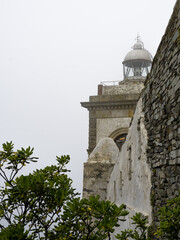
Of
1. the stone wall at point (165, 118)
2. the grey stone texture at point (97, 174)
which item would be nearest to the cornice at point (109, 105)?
the grey stone texture at point (97, 174)

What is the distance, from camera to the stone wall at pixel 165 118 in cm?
447

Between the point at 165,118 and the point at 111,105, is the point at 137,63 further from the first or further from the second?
the point at 165,118

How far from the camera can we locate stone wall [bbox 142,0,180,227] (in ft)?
14.7

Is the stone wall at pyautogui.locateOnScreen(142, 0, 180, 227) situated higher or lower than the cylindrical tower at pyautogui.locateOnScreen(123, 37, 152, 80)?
lower

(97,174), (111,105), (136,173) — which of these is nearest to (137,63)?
(111,105)

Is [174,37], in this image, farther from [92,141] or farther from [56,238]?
[92,141]

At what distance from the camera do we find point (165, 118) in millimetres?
4941

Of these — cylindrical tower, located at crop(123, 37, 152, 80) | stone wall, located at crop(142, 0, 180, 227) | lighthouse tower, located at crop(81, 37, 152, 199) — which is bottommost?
stone wall, located at crop(142, 0, 180, 227)

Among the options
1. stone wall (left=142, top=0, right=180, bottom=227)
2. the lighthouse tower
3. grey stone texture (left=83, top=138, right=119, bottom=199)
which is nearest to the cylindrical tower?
the lighthouse tower

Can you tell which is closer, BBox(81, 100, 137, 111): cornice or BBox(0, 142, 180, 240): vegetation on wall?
BBox(0, 142, 180, 240): vegetation on wall

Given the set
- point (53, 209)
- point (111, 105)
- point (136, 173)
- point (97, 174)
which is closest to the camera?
point (53, 209)

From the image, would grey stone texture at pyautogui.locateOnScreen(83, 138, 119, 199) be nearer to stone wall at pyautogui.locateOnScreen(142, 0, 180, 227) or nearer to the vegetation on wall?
stone wall at pyautogui.locateOnScreen(142, 0, 180, 227)

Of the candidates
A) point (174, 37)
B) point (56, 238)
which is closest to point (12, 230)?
point (56, 238)

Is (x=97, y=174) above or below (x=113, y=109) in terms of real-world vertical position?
below
